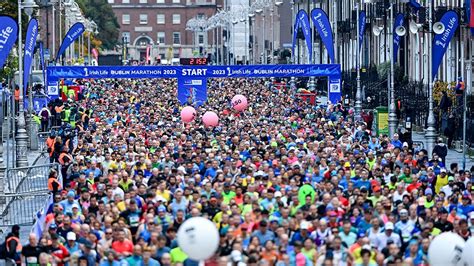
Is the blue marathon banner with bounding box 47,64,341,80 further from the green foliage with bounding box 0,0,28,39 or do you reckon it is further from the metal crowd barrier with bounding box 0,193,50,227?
the metal crowd barrier with bounding box 0,193,50,227

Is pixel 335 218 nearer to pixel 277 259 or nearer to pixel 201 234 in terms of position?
pixel 277 259

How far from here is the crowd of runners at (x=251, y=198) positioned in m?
19.9

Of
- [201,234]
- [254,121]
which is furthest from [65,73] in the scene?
[201,234]

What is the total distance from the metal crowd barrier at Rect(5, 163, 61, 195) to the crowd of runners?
452 mm

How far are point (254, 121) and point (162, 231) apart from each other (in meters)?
26.9

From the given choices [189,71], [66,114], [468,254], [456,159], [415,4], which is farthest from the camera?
[189,71]

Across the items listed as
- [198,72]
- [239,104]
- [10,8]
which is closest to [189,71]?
[198,72]

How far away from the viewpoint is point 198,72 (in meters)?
59.1

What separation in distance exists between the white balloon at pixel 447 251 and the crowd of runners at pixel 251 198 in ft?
2.80

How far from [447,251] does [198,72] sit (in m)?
42.9

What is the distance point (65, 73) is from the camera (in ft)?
193

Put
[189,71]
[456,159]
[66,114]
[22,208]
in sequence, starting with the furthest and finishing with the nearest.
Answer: [189,71] → [66,114] → [456,159] → [22,208]

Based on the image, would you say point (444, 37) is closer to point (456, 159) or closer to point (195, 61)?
point (456, 159)

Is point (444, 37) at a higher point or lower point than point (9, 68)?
higher
